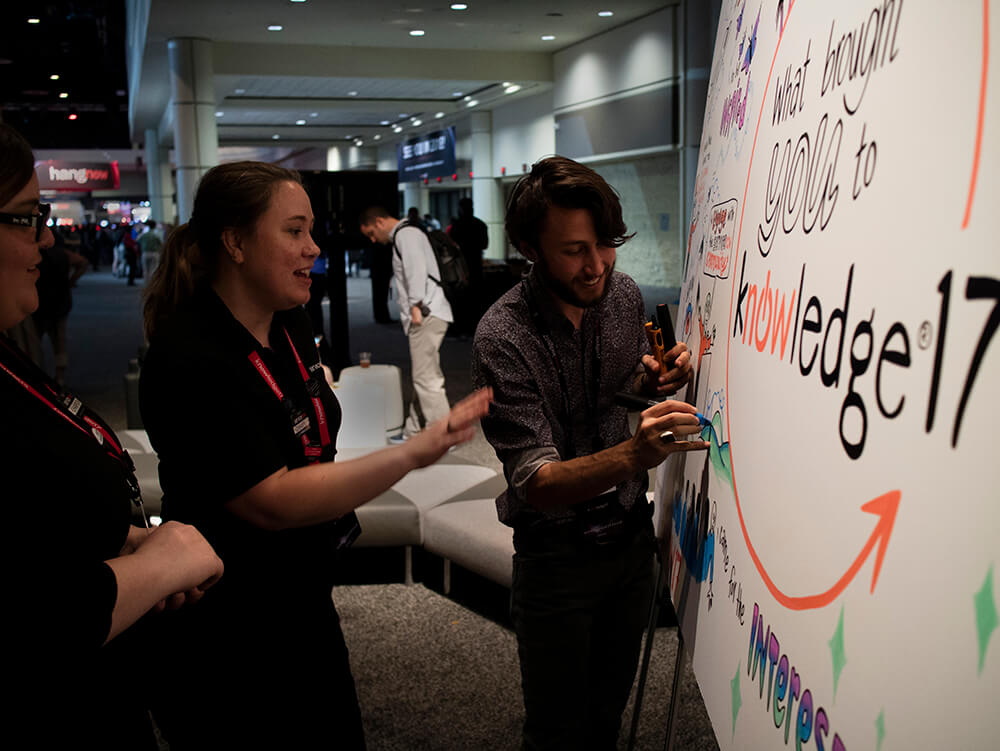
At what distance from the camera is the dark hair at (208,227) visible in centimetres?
146

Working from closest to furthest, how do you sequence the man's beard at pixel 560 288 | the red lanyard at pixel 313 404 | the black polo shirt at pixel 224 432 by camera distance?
the black polo shirt at pixel 224 432
the red lanyard at pixel 313 404
the man's beard at pixel 560 288

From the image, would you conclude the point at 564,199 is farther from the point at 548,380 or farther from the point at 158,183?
the point at 158,183

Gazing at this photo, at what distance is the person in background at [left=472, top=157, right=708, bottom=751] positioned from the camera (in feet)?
4.84

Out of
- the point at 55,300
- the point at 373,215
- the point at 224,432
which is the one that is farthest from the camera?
the point at 55,300

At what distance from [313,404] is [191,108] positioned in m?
10.7

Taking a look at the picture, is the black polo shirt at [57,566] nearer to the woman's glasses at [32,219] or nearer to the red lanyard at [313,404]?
the woman's glasses at [32,219]

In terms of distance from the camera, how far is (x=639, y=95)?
34.7 ft

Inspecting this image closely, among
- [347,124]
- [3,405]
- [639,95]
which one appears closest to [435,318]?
[3,405]

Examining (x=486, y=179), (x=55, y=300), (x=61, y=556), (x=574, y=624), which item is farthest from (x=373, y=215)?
(x=486, y=179)

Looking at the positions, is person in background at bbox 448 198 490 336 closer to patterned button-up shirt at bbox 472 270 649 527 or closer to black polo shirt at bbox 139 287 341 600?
patterned button-up shirt at bbox 472 270 649 527

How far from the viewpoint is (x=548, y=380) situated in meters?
1.54

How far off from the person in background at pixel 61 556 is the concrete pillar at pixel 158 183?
23192mm

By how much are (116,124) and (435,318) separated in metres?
28.1

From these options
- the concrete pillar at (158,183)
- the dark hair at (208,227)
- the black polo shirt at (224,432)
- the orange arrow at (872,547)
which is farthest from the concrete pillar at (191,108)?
the concrete pillar at (158,183)
